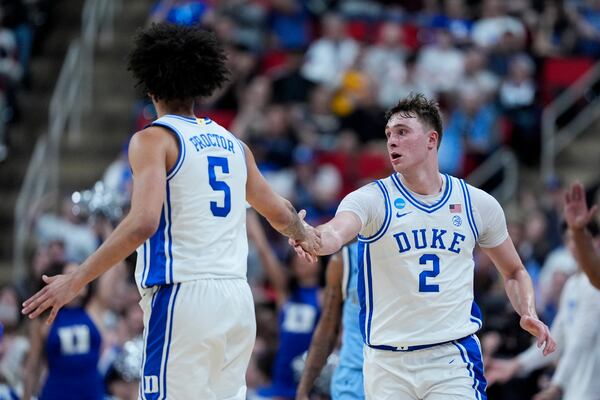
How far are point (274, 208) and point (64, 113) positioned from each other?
496 inches

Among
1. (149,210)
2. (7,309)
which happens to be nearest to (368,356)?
(149,210)

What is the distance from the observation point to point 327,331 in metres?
8.77

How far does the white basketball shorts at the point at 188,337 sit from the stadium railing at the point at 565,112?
1258 cm

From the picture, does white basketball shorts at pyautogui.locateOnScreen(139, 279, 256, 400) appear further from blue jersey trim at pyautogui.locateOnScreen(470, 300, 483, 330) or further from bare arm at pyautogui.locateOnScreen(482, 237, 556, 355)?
bare arm at pyautogui.locateOnScreen(482, 237, 556, 355)

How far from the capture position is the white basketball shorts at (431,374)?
7410 millimetres

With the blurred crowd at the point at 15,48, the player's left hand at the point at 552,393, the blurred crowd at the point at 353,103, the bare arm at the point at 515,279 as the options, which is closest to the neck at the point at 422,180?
the bare arm at the point at 515,279

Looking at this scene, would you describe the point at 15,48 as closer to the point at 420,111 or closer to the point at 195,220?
the point at 420,111

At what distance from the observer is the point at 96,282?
38.6 feet

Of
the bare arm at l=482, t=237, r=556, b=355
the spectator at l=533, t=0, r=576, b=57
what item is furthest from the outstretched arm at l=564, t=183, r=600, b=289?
the spectator at l=533, t=0, r=576, b=57

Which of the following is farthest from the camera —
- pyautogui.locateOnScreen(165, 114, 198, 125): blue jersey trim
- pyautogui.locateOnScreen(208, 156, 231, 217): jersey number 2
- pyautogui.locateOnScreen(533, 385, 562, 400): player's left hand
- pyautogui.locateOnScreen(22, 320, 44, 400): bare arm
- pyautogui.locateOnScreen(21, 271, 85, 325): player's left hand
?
pyautogui.locateOnScreen(22, 320, 44, 400): bare arm

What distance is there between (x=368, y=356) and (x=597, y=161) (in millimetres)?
12313

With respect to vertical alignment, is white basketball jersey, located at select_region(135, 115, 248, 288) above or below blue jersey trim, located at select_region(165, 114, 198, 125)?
below

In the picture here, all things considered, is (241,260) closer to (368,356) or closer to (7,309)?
(368,356)

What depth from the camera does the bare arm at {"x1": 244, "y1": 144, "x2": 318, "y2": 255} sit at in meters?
7.12
